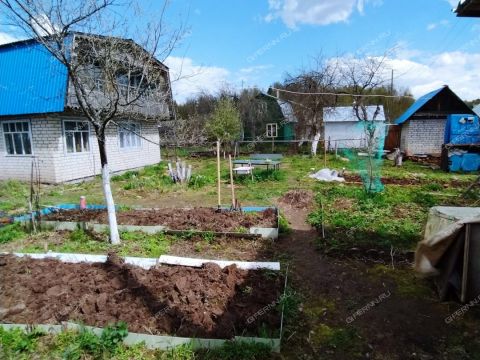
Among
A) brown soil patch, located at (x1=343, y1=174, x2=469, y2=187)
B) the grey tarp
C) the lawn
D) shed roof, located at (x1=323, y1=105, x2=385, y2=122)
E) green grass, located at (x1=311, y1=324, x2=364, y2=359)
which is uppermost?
shed roof, located at (x1=323, y1=105, x2=385, y2=122)

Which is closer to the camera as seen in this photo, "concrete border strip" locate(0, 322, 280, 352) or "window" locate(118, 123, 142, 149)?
"concrete border strip" locate(0, 322, 280, 352)

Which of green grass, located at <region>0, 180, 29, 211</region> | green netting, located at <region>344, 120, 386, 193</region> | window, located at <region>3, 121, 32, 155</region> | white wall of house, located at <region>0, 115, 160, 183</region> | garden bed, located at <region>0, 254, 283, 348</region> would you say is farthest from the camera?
window, located at <region>3, 121, 32, 155</region>

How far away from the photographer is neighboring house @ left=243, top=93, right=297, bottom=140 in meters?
25.8

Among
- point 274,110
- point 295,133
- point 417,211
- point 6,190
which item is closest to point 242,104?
point 274,110

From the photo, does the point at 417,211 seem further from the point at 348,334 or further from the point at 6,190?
the point at 6,190

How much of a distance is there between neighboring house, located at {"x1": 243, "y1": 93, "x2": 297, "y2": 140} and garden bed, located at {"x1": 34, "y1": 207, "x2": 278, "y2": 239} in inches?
754

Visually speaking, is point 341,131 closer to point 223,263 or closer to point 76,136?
point 76,136

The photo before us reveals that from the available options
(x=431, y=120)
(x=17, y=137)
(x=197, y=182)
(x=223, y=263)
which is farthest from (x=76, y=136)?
(x=431, y=120)

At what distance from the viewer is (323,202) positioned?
8.39 m

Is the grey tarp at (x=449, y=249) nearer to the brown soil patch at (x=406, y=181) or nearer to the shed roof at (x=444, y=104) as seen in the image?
the brown soil patch at (x=406, y=181)

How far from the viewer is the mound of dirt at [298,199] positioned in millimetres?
8219

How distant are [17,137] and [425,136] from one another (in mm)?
21981

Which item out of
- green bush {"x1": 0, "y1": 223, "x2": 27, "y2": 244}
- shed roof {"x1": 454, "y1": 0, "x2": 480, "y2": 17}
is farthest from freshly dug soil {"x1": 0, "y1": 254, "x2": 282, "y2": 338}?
shed roof {"x1": 454, "y1": 0, "x2": 480, "y2": 17}

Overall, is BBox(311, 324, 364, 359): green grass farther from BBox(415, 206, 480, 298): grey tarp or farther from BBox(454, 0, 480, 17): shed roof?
BBox(454, 0, 480, 17): shed roof
